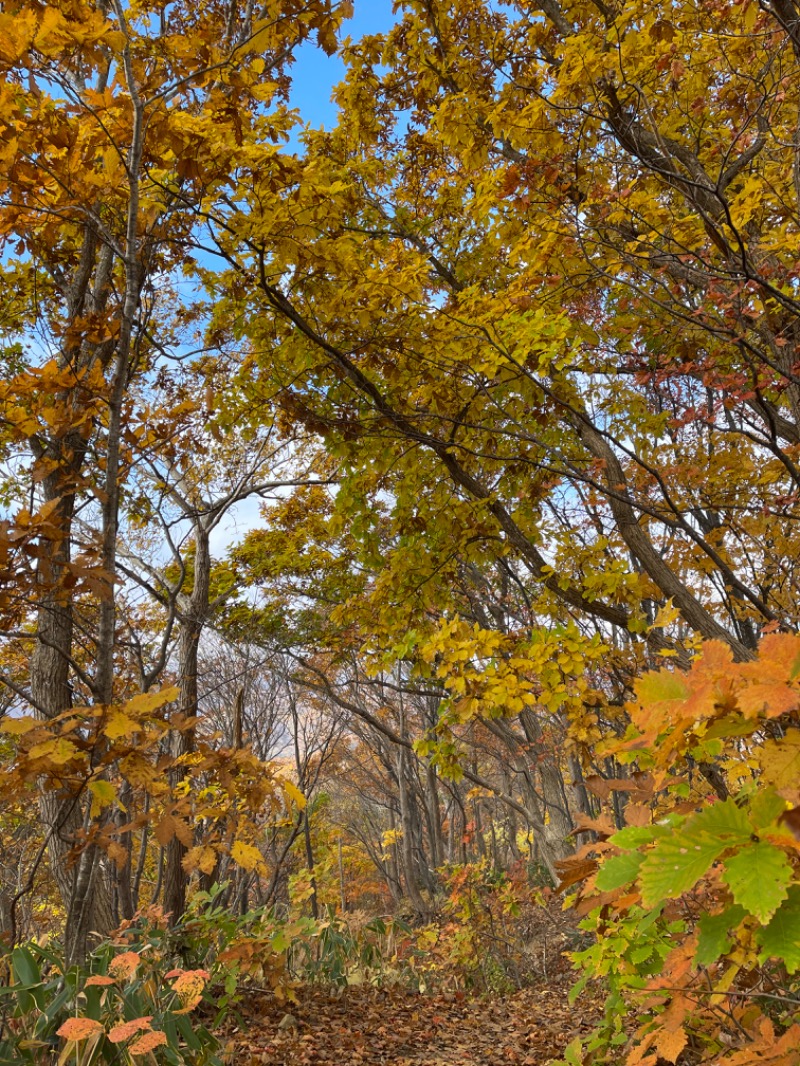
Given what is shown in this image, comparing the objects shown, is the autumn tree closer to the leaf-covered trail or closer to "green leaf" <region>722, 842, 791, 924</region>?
"green leaf" <region>722, 842, 791, 924</region>

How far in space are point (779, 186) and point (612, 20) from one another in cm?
137

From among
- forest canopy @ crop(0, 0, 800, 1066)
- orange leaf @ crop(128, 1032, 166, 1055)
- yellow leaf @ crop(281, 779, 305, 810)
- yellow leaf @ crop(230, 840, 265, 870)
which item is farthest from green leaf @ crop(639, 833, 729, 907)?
orange leaf @ crop(128, 1032, 166, 1055)

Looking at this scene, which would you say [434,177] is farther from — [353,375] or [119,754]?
[119,754]

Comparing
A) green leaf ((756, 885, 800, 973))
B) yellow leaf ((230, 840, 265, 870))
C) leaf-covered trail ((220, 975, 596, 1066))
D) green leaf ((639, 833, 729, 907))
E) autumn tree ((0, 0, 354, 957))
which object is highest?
autumn tree ((0, 0, 354, 957))

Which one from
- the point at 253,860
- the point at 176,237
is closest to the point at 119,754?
the point at 253,860

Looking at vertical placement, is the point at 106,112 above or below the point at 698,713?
above

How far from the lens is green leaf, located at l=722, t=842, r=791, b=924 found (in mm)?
725

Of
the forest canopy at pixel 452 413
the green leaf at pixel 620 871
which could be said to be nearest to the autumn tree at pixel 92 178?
the forest canopy at pixel 452 413

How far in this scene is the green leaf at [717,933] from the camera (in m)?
0.82

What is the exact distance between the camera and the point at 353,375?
161 inches

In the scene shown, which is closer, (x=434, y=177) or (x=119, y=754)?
(x=119, y=754)

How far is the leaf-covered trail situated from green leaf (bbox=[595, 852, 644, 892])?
3653 millimetres

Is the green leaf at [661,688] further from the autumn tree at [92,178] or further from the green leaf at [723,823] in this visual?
the autumn tree at [92,178]

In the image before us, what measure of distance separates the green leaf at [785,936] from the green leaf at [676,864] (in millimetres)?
145
